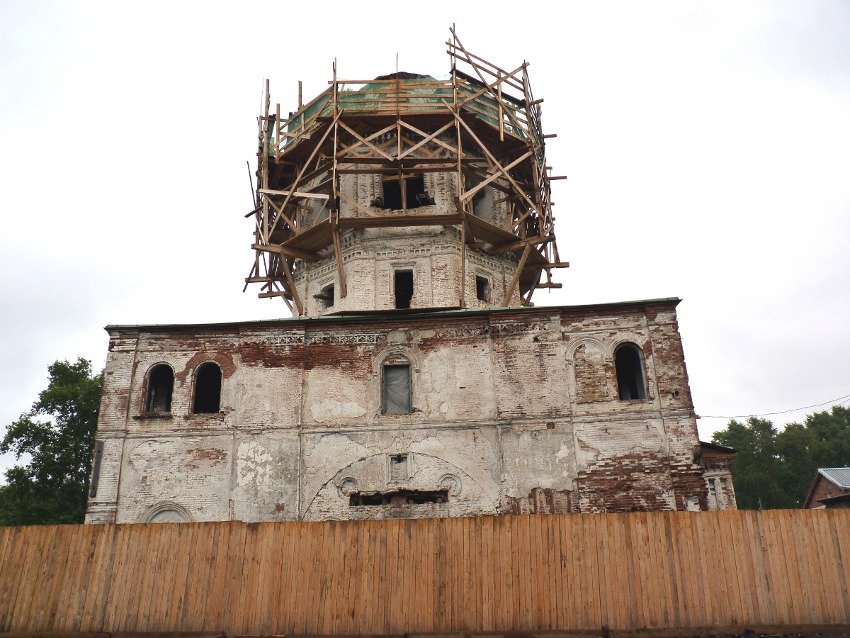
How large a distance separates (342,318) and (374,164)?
660 cm

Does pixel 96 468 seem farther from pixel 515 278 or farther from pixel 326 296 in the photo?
pixel 515 278

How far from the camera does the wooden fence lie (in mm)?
11898

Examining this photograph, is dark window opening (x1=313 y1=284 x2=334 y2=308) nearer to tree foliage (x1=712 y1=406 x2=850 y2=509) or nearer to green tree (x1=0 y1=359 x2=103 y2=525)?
green tree (x1=0 y1=359 x2=103 y2=525)

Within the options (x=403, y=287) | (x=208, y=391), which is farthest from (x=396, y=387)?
(x=208, y=391)

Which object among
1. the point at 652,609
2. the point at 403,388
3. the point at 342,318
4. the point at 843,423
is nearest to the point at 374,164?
the point at 342,318

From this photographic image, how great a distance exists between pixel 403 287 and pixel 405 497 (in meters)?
7.41

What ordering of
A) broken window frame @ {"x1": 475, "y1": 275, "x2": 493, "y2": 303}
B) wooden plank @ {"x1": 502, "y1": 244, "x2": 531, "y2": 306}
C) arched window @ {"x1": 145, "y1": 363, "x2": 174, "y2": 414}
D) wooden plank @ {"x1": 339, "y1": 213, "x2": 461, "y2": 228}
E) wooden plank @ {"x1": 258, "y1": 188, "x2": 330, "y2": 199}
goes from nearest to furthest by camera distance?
1. arched window @ {"x1": 145, "y1": 363, "x2": 174, "y2": 414}
2. wooden plank @ {"x1": 339, "y1": 213, "x2": 461, "y2": 228}
3. wooden plank @ {"x1": 502, "y1": 244, "x2": 531, "y2": 306}
4. wooden plank @ {"x1": 258, "y1": 188, "x2": 330, "y2": 199}
5. broken window frame @ {"x1": 475, "y1": 275, "x2": 493, "y2": 303}

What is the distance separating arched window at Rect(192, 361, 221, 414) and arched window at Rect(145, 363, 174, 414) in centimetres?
72

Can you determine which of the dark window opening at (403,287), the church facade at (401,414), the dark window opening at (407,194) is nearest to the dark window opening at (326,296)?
the church facade at (401,414)

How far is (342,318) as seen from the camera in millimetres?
18188

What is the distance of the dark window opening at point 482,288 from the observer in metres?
22.0

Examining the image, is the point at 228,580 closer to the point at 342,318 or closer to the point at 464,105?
the point at 342,318

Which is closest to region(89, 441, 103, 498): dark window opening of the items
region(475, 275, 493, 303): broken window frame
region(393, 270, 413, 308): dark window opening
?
region(393, 270, 413, 308): dark window opening

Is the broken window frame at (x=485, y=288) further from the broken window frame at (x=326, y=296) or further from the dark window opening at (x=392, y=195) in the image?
the broken window frame at (x=326, y=296)
